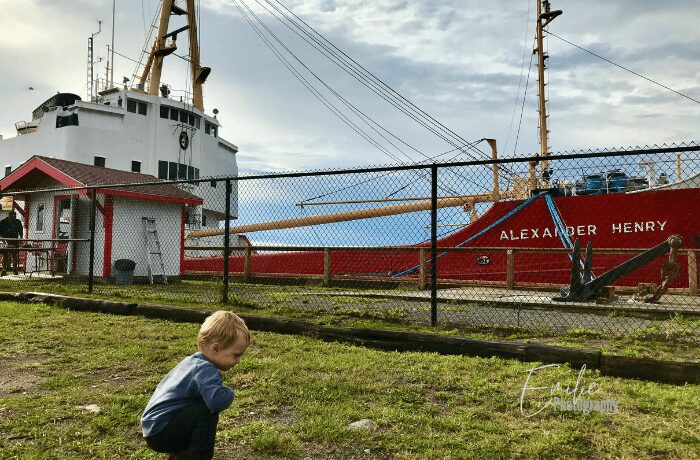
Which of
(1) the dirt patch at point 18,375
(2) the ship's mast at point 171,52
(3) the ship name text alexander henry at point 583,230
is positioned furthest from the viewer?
(2) the ship's mast at point 171,52

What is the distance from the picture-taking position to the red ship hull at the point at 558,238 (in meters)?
12.9

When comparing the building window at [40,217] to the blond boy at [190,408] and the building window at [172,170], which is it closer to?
the building window at [172,170]

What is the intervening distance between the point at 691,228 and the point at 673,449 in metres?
12.1

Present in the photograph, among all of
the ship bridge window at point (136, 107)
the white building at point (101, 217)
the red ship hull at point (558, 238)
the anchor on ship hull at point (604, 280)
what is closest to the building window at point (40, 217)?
the white building at point (101, 217)

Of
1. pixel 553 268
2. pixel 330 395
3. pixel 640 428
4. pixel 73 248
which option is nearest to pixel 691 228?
pixel 553 268

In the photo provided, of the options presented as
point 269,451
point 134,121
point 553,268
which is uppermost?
point 134,121

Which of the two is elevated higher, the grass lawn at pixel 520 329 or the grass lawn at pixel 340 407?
the grass lawn at pixel 520 329

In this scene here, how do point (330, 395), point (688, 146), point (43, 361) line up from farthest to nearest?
1. point (688, 146)
2. point (43, 361)
3. point (330, 395)

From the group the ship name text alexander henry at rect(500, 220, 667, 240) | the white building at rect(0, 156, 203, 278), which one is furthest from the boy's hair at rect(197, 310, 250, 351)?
the white building at rect(0, 156, 203, 278)

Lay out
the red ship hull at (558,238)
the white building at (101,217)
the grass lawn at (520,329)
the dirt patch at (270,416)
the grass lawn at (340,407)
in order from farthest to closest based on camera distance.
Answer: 1. the white building at (101,217)
2. the red ship hull at (558,238)
3. the grass lawn at (520,329)
4. the dirt patch at (270,416)
5. the grass lawn at (340,407)

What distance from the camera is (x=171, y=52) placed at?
104ft

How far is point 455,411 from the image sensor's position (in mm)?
3535

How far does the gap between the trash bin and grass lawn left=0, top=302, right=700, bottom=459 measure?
9.49 m

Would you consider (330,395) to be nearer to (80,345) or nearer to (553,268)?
(80,345)
